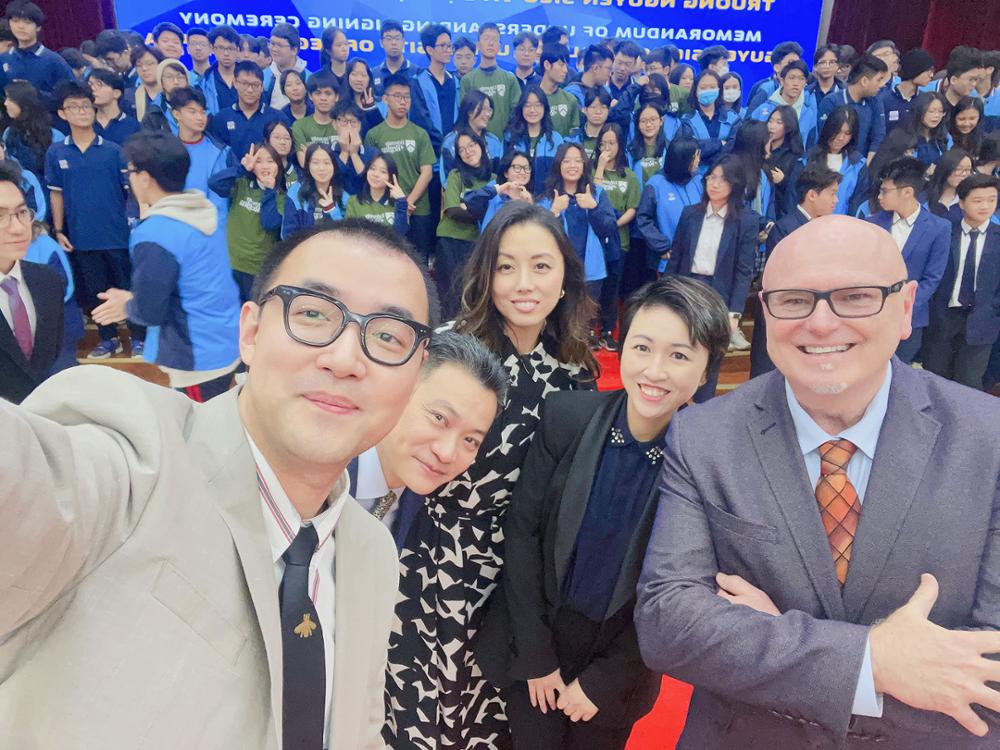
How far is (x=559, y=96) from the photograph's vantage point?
256 inches

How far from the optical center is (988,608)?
43.7 inches

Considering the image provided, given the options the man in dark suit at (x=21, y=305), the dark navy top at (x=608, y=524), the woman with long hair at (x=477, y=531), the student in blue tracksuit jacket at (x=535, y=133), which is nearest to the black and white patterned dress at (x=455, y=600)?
the woman with long hair at (x=477, y=531)

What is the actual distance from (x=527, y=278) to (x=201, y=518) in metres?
1.46

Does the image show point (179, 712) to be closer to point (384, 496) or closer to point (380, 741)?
point (380, 741)

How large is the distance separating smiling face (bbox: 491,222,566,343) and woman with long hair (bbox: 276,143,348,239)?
294 centimetres

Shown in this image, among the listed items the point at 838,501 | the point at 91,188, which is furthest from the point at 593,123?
the point at 838,501

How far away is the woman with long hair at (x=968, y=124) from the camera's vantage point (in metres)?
6.04

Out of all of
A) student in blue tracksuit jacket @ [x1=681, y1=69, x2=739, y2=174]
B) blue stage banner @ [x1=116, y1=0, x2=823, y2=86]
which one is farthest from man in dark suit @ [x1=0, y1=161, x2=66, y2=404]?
blue stage banner @ [x1=116, y1=0, x2=823, y2=86]

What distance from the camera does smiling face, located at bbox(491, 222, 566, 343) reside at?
2.12 m

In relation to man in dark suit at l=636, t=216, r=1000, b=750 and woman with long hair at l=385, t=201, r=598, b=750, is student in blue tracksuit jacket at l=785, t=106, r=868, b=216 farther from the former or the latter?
man in dark suit at l=636, t=216, r=1000, b=750

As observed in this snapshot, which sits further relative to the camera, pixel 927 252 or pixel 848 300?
pixel 927 252

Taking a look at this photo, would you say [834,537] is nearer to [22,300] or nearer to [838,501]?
[838,501]

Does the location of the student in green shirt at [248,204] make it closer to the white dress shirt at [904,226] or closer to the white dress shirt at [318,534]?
the white dress shirt at [904,226]

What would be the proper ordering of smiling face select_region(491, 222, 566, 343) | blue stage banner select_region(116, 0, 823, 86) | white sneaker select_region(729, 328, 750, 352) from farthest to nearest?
blue stage banner select_region(116, 0, 823, 86)
white sneaker select_region(729, 328, 750, 352)
smiling face select_region(491, 222, 566, 343)
